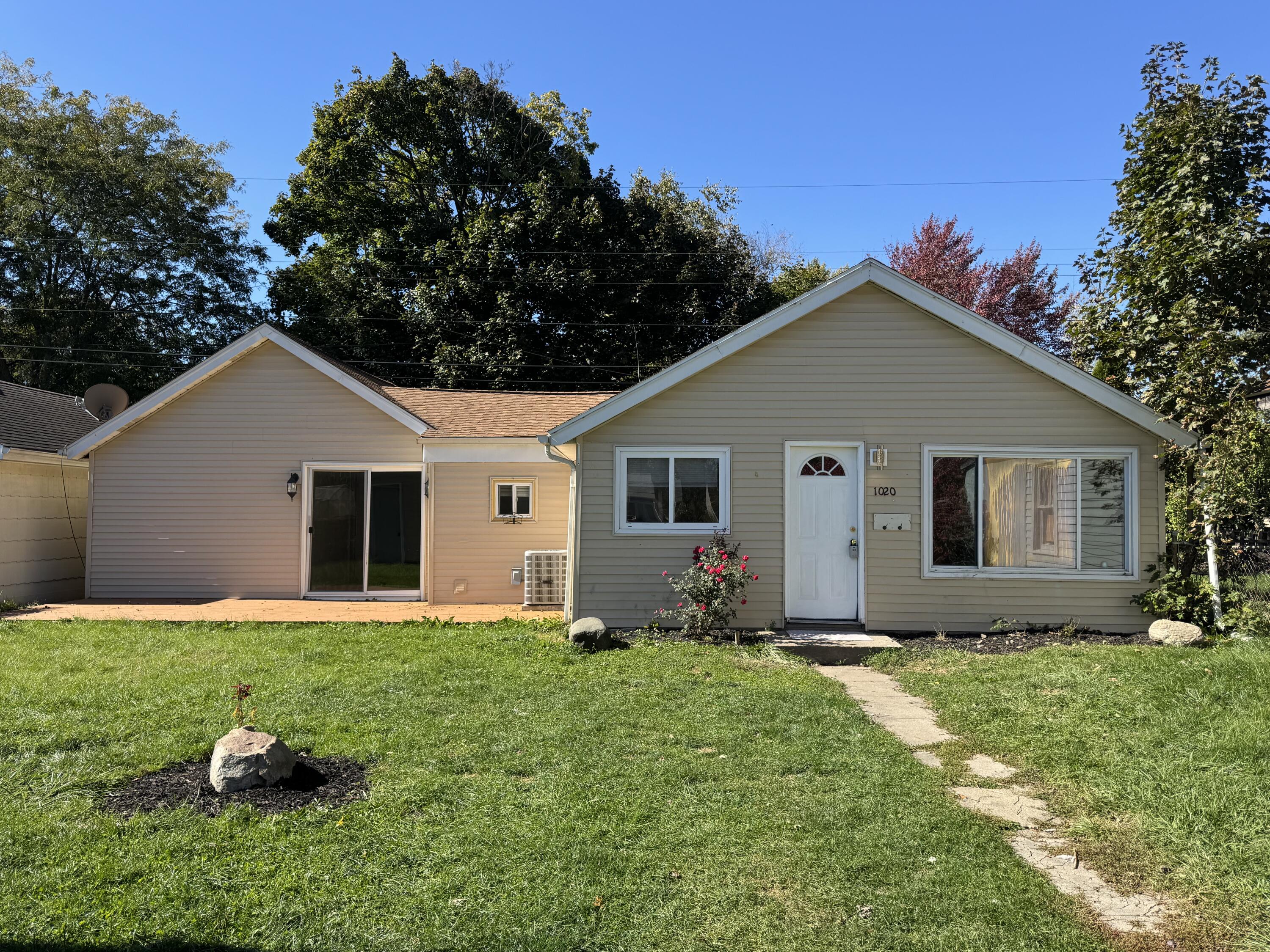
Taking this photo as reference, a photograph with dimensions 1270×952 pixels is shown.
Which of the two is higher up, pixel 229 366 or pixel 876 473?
pixel 229 366

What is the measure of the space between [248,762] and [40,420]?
1361cm

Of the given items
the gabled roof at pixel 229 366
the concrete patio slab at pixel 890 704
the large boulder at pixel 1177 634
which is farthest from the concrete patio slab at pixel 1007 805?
the gabled roof at pixel 229 366

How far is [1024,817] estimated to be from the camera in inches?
183

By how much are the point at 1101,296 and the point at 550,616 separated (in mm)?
8557

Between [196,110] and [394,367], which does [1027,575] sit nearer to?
[394,367]

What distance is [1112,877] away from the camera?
389cm

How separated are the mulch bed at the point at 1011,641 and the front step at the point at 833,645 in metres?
0.33

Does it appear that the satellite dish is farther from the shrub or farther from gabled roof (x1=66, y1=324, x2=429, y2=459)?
the shrub

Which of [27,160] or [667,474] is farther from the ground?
[27,160]

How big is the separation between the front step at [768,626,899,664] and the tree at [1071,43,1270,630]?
3.71 m

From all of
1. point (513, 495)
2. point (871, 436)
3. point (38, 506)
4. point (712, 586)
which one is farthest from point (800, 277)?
point (38, 506)

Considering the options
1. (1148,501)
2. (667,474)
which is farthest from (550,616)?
(1148,501)

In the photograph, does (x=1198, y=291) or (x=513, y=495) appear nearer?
(x=1198, y=291)

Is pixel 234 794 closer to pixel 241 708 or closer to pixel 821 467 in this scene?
pixel 241 708
